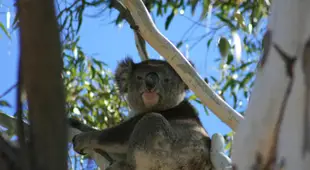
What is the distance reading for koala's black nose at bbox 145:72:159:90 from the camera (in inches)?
144

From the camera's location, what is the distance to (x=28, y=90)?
53 centimetres

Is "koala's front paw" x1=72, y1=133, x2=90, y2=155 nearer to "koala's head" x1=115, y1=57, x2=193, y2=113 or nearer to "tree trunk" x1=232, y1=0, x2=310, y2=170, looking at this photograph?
"koala's head" x1=115, y1=57, x2=193, y2=113

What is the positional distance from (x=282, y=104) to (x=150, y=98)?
2632 millimetres

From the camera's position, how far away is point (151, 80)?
3.67 m

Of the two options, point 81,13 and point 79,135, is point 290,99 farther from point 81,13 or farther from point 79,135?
point 81,13

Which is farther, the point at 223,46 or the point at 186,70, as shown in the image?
the point at 223,46

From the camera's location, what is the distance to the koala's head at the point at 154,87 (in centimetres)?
360

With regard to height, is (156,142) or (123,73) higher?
(123,73)

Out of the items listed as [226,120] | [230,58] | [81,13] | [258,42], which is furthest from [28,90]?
[258,42]

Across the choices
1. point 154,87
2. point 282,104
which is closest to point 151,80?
point 154,87

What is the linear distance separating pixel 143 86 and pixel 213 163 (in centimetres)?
96

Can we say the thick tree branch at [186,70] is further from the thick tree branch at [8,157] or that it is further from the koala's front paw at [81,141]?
the thick tree branch at [8,157]

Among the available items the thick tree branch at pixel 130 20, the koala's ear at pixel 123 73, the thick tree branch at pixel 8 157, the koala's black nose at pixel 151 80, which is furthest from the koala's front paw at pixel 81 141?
the thick tree branch at pixel 8 157

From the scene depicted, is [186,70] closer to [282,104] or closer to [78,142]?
[78,142]
